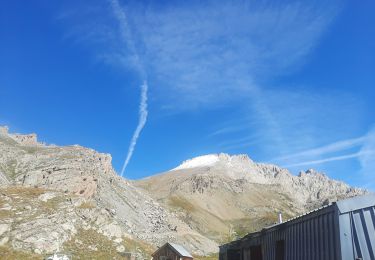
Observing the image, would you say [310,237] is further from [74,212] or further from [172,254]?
[74,212]

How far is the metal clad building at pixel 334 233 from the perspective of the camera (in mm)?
13961

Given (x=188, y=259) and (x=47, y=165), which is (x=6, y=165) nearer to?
(x=47, y=165)

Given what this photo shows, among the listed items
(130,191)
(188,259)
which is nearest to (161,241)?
(130,191)

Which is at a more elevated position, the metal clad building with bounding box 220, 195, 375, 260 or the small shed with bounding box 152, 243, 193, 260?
the small shed with bounding box 152, 243, 193, 260

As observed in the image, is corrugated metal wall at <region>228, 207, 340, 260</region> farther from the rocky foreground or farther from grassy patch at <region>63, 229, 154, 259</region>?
grassy patch at <region>63, 229, 154, 259</region>

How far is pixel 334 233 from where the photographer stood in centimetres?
1464

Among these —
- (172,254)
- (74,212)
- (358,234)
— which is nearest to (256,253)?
(358,234)

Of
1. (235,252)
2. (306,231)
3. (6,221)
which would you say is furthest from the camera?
(6,221)

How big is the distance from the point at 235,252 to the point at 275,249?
9962 mm

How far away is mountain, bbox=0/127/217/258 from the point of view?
2672 inches

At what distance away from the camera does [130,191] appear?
138125 millimetres

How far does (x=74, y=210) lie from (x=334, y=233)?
238 ft

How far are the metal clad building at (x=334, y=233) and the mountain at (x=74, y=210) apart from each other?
53.9m

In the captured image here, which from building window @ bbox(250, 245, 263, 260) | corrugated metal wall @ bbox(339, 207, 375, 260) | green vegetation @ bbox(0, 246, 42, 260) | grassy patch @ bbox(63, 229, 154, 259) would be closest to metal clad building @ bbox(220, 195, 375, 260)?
corrugated metal wall @ bbox(339, 207, 375, 260)
